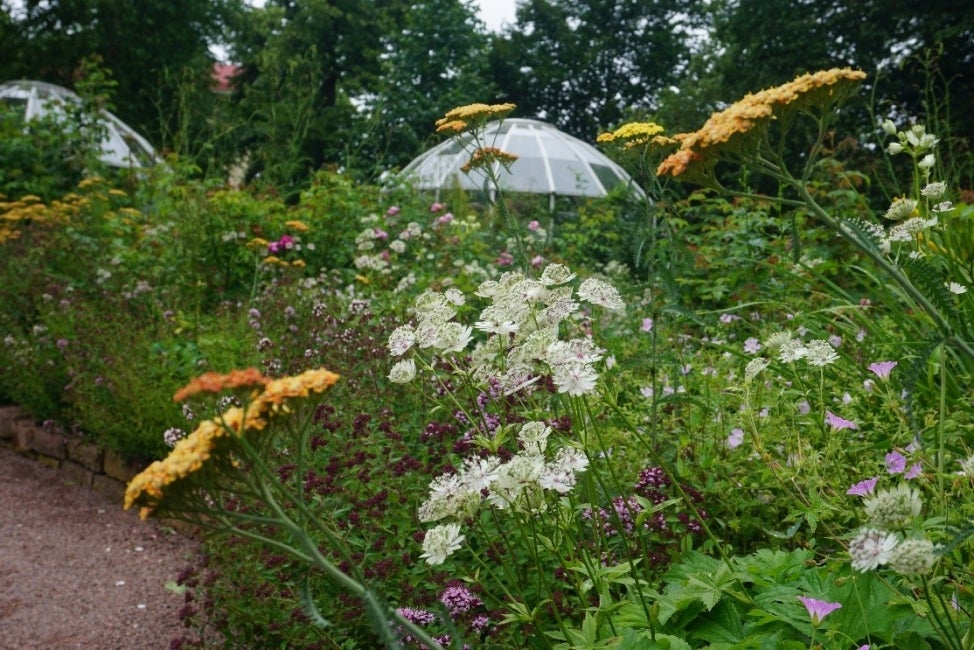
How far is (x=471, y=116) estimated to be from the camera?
308cm

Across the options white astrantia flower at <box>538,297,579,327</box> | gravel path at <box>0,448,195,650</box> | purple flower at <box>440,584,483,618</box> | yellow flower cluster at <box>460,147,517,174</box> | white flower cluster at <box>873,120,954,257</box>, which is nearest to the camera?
white astrantia flower at <box>538,297,579,327</box>

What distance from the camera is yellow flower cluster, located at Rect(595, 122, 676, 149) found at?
2582 mm

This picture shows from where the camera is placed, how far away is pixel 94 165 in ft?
29.8

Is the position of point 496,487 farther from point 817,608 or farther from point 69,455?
point 69,455

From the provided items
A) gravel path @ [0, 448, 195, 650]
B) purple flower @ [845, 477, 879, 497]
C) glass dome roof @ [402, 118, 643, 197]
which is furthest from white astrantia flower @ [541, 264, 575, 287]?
glass dome roof @ [402, 118, 643, 197]

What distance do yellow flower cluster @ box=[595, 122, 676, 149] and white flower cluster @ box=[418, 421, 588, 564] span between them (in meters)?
1.23

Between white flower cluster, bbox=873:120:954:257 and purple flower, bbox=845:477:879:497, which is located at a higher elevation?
white flower cluster, bbox=873:120:954:257

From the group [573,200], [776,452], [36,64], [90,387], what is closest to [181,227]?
[90,387]

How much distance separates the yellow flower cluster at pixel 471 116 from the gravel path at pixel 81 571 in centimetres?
213

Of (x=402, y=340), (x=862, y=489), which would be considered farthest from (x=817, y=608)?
(x=402, y=340)

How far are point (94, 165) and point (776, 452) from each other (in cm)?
833

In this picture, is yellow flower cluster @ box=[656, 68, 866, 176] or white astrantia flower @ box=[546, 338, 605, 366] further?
yellow flower cluster @ box=[656, 68, 866, 176]

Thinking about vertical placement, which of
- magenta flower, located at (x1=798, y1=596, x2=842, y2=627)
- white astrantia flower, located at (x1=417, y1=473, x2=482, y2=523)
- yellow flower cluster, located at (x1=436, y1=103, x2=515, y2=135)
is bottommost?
magenta flower, located at (x1=798, y1=596, x2=842, y2=627)

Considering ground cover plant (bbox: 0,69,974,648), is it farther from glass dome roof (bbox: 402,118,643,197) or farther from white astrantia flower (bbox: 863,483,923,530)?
glass dome roof (bbox: 402,118,643,197)
